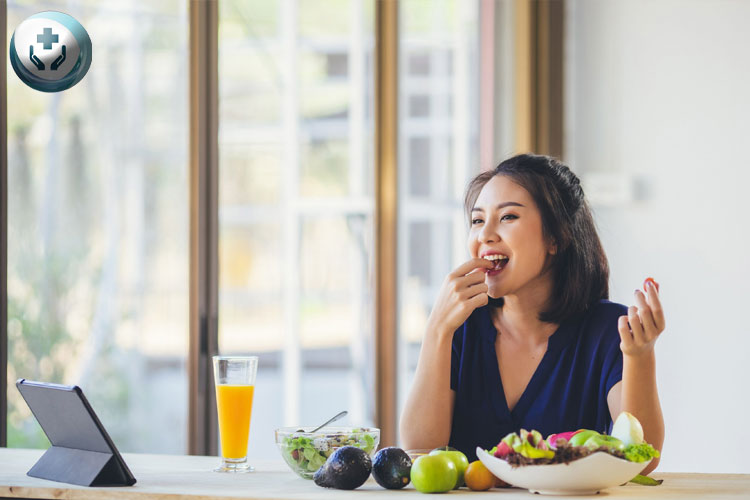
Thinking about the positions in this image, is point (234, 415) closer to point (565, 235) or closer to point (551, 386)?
Answer: point (551, 386)

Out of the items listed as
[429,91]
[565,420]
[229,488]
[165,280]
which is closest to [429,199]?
[429,91]

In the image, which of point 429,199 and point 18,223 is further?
point 429,199

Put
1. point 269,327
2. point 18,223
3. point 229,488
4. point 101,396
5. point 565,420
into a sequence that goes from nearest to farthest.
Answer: point 229,488 → point 565,420 → point 18,223 → point 101,396 → point 269,327

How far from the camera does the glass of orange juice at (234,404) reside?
66.1 inches

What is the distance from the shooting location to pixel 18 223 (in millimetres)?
2891

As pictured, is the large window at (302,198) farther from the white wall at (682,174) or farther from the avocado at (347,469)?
the avocado at (347,469)

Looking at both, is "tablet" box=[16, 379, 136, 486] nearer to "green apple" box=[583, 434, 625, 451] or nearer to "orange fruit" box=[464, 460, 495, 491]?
"orange fruit" box=[464, 460, 495, 491]

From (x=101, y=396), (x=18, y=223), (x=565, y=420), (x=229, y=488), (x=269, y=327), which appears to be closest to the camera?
(x=229, y=488)

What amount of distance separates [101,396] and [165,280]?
441 millimetres

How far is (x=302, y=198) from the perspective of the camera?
3361 millimetres

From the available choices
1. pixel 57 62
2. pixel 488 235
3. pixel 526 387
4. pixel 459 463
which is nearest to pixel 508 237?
pixel 488 235

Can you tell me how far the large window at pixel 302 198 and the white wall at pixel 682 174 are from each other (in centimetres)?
86

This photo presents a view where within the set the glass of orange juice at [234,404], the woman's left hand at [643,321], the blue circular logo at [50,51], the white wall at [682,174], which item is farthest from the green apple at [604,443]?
the white wall at [682,174]

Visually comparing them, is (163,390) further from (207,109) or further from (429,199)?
(429,199)
